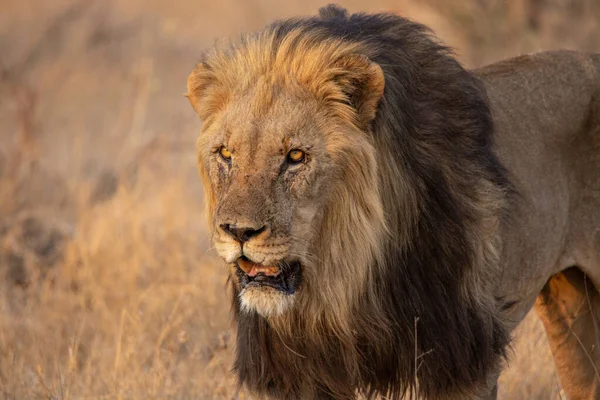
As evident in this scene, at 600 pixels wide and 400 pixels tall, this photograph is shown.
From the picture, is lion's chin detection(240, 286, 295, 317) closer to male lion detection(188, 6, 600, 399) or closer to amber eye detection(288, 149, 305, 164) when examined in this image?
male lion detection(188, 6, 600, 399)

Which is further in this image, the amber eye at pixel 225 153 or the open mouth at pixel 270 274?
the amber eye at pixel 225 153

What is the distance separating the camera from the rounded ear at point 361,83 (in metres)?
3.41

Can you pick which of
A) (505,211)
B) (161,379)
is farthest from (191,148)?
(505,211)

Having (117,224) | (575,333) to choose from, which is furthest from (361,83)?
(117,224)

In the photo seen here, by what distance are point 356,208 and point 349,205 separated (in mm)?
26

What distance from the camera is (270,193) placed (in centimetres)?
331

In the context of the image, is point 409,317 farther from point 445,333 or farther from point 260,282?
point 260,282

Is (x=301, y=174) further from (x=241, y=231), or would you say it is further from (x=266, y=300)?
(x=266, y=300)

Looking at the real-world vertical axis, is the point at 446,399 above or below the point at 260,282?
below

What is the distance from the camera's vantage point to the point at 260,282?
132 inches

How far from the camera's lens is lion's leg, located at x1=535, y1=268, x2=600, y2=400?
4.80 metres

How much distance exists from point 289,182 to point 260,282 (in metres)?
0.34

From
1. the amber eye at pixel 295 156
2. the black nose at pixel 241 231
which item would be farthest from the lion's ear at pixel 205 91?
the black nose at pixel 241 231

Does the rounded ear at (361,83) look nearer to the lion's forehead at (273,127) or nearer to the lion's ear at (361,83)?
the lion's ear at (361,83)
